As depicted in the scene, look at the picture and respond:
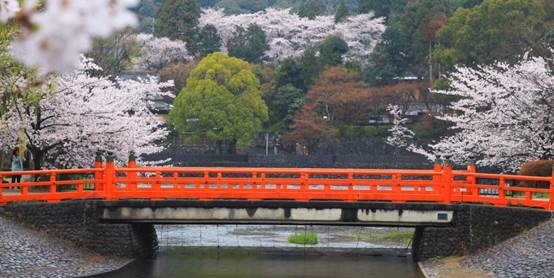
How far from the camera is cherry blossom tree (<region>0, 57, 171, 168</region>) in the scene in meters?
30.3

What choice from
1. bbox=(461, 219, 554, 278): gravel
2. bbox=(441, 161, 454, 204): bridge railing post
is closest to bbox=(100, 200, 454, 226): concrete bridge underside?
bbox=(441, 161, 454, 204): bridge railing post

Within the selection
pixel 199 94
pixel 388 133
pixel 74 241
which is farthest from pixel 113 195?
pixel 388 133

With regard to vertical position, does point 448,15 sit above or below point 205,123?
above

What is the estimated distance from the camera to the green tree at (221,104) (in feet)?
181

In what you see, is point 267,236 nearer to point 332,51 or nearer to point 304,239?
point 304,239

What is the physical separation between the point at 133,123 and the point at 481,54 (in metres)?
24.5

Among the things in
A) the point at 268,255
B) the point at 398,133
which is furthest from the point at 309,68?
the point at 268,255

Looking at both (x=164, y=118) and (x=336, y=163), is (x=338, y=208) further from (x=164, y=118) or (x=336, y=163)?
(x=164, y=118)

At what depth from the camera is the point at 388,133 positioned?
5938 centimetres

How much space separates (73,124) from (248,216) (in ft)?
30.2

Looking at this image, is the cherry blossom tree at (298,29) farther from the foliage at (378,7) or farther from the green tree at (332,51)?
the green tree at (332,51)

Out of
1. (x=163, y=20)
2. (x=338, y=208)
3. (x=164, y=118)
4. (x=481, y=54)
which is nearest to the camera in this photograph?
(x=338, y=208)

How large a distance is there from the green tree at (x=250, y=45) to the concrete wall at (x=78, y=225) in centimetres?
4907

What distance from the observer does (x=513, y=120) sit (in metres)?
35.1
